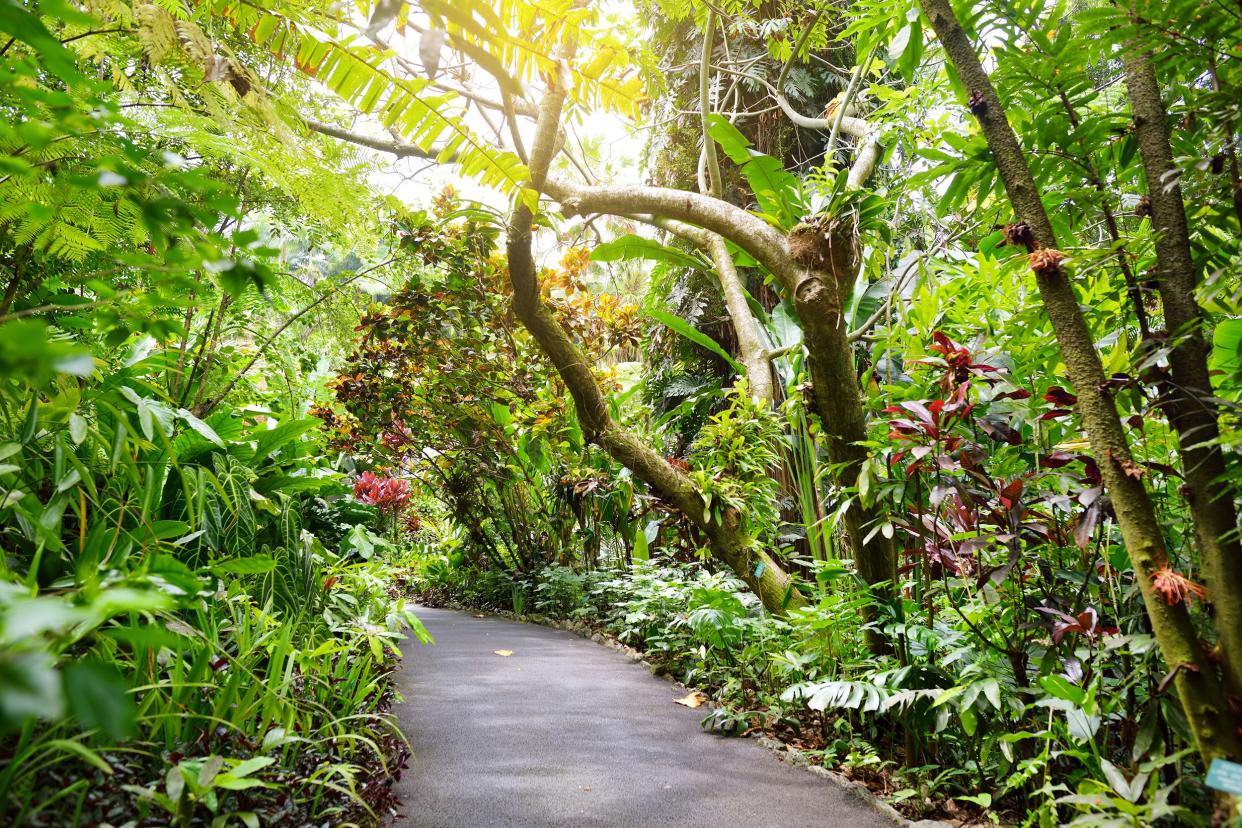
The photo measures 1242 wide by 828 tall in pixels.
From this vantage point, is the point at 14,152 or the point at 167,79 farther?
the point at 167,79

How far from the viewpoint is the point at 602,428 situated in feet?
14.1

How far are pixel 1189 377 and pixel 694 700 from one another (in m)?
2.67

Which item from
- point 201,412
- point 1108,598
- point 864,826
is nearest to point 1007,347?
point 1108,598

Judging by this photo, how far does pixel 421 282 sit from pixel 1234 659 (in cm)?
518

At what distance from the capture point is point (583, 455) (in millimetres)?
6020

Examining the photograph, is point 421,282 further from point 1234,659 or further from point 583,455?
point 1234,659

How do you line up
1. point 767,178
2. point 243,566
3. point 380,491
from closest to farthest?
1. point 243,566
2. point 767,178
3. point 380,491

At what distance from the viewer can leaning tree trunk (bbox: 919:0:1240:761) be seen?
127cm

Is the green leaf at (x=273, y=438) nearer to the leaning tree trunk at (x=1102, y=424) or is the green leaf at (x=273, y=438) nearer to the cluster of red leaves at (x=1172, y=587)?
the leaning tree trunk at (x=1102, y=424)

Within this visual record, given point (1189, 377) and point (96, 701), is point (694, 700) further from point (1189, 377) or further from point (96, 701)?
point (96, 701)

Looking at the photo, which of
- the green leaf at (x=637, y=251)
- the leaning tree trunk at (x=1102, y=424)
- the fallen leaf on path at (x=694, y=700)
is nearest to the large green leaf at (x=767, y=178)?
the green leaf at (x=637, y=251)

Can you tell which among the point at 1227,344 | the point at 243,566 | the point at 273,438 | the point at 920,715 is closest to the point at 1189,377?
the point at 1227,344

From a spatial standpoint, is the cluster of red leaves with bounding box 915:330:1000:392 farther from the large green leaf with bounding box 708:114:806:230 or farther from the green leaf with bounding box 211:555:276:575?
the green leaf with bounding box 211:555:276:575

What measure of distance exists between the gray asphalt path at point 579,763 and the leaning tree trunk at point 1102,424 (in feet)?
3.65
